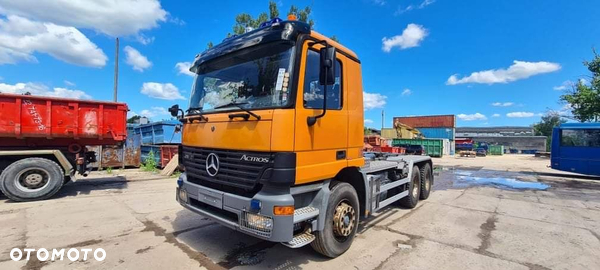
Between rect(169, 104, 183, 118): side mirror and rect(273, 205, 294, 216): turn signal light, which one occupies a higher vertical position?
rect(169, 104, 183, 118): side mirror

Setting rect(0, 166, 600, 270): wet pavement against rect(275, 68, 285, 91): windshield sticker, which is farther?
rect(0, 166, 600, 270): wet pavement

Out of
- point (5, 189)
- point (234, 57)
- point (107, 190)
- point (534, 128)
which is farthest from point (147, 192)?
point (534, 128)

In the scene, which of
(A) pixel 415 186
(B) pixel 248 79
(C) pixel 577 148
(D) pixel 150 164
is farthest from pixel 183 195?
(C) pixel 577 148

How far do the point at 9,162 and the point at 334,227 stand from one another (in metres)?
7.83

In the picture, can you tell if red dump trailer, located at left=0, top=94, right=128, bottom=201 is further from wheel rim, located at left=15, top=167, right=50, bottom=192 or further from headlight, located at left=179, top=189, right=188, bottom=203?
headlight, located at left=179, top=189, right=188, bottom=203

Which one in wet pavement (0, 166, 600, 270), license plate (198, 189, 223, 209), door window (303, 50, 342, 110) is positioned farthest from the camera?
wet pavement (0, 166, 600, 270)

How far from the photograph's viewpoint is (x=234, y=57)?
3.78 m

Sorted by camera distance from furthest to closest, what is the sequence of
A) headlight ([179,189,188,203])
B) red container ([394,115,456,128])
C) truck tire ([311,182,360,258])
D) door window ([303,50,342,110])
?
red container ([394,115,456,128]) < headlight ([179,189,188,203]) < truck tire ([311,182,360,258]) < door window ([303,50,342,110])

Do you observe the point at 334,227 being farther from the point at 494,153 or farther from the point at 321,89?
the point at 494,153

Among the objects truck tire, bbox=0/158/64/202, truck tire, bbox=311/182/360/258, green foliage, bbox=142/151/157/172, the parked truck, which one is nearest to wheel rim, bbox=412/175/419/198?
the parked truck

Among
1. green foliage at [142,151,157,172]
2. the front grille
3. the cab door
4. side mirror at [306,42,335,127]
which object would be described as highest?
side mirror at [306,42,335,127]

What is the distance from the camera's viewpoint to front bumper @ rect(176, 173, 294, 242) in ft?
10.0

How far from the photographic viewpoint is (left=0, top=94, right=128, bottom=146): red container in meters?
6.64

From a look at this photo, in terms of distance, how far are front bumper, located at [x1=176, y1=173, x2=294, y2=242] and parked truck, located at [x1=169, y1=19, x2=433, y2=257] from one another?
11 mm
